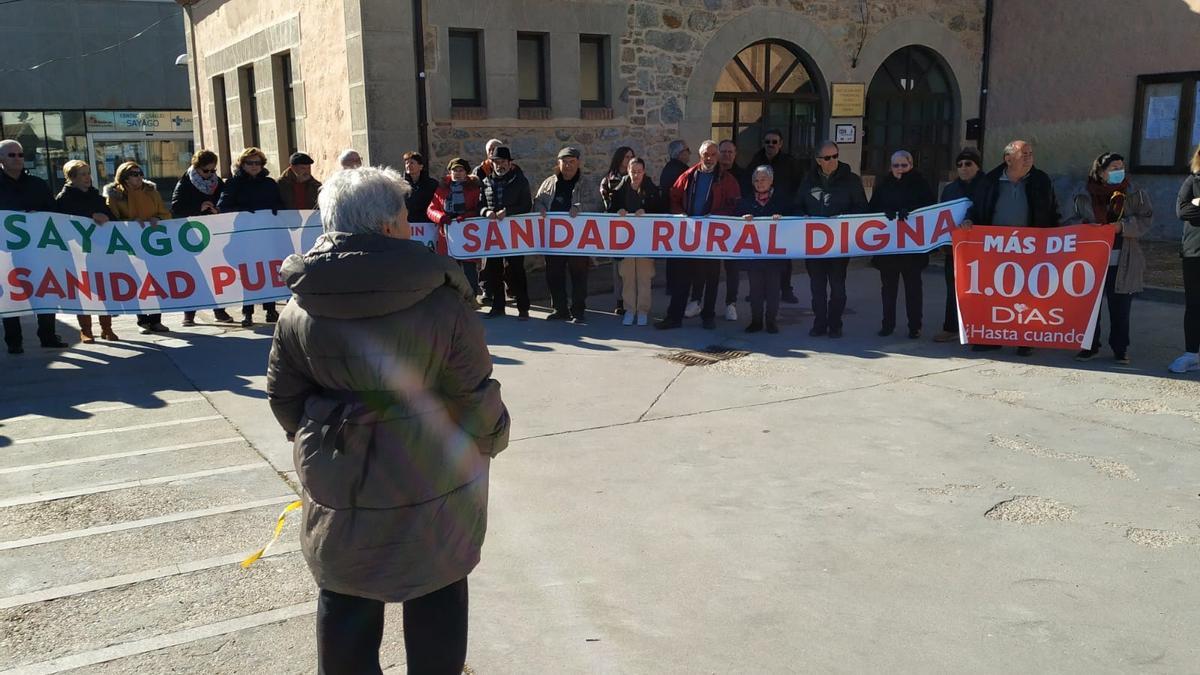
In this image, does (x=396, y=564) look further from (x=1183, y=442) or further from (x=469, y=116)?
(x=469, y=116)

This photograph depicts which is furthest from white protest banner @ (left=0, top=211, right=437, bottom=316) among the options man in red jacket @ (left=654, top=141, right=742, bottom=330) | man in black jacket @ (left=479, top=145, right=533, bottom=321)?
man in red jacket @ (left=654, top=141, right=742, bottom=330)

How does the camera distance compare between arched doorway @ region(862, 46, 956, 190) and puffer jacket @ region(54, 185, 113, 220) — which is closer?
puffer jacket @ region(54, 185, 113, 220)

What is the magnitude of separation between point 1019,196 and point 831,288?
6.00ft

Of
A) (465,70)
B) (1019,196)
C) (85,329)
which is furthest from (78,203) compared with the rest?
(1019,196)

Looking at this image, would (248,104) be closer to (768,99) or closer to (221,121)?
(221,121)

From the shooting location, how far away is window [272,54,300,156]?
47.0ft

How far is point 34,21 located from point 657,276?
22673 mm

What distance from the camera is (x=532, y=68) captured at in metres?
12.6

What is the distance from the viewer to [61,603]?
3.97m

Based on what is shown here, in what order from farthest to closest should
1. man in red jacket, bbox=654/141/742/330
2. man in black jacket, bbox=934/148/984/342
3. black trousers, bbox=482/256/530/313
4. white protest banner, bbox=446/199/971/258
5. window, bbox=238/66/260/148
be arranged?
window, bbox=238/66/260/148, black trousers, bbox=482/256/530/313, man in red jacket, bbox=654/141/742/330, white protest banner, bbox=446/199/971/258, man in black jacket, bbox=934/148/984/342

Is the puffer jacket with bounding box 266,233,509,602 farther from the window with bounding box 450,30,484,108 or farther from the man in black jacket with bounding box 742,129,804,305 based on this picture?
the window with bounding box 450,30,484,108

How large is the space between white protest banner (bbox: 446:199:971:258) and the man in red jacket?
0.71 ft

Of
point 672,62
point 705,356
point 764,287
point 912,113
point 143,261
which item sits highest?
point 672,62

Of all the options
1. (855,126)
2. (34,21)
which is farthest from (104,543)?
(34,21)
